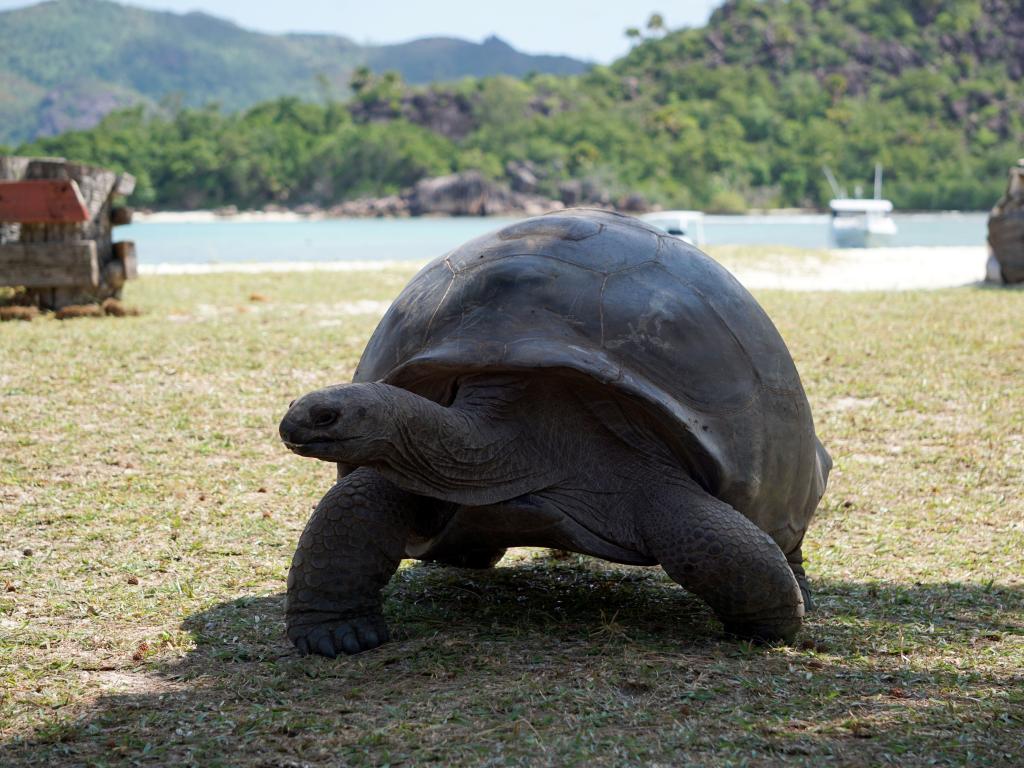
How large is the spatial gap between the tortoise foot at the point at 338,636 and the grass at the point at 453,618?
64mm

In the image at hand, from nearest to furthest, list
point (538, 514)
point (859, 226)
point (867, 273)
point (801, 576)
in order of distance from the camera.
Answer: point (538, 514)
point (801, 576)
point (867, 273)
point (859, 226)

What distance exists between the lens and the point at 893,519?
505 cm

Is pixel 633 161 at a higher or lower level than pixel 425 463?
higher

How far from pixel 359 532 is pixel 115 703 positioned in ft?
2.58

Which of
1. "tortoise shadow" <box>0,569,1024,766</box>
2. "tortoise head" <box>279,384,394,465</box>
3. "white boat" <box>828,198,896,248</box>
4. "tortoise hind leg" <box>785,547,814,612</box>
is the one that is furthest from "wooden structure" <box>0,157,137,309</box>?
"white boat" <box>828,198,896,248</box>

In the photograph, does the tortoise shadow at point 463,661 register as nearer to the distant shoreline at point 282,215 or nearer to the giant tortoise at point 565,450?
the giant tortoise at point 565,450

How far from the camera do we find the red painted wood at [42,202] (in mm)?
9586

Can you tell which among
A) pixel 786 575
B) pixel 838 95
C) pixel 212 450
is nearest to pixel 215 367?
pixel 212 450

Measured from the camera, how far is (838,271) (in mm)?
16109

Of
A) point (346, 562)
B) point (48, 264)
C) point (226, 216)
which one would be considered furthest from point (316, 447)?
point (226, 216)

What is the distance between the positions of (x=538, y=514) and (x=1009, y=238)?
12.1 metres

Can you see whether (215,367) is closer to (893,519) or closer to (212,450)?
(212,450)

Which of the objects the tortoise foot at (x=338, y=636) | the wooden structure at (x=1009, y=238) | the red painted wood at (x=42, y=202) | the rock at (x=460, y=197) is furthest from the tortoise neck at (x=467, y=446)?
the rock at (x=460, y=197)

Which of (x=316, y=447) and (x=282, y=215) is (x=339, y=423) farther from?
(x=282, y=215)
